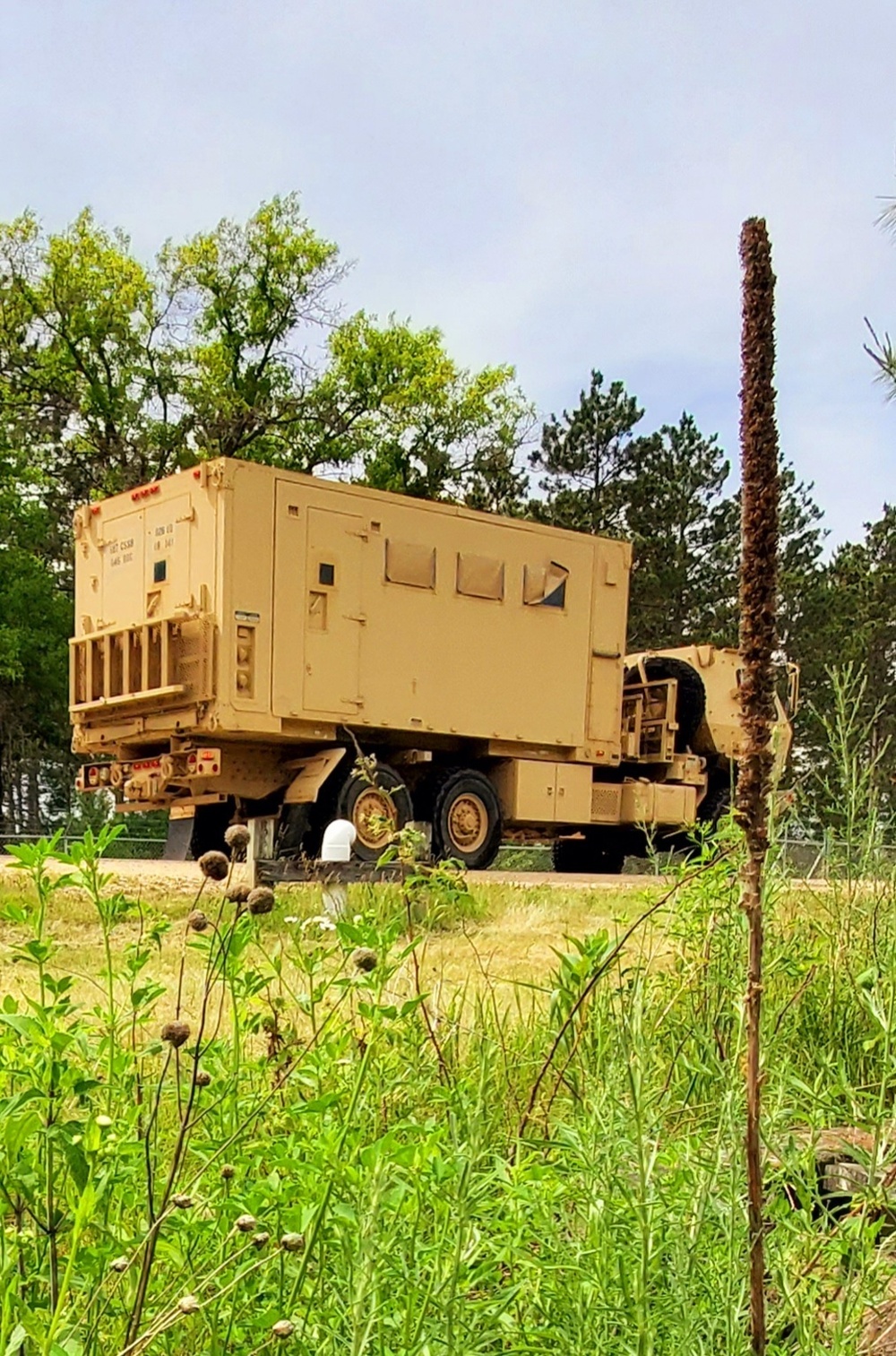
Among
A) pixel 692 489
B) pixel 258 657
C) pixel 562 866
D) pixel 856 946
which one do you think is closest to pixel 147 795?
pixel 258 657

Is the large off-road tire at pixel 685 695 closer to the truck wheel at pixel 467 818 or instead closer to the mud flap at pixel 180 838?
the truck wheel at pixel 467 818

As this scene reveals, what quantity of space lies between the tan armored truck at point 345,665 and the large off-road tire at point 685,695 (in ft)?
1.86

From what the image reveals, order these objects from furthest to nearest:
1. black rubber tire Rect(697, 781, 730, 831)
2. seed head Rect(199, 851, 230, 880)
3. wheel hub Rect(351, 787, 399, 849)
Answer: black rubber tire Rect(697, 781, 730, 831), wheel hub Rect(351, 787, 399, 849), seed head Rect(199, 851, 230, 880)

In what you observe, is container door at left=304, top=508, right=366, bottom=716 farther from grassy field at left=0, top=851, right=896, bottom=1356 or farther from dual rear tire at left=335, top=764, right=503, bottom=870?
grassy field at left=0, top=851, right=896, bottom=1356

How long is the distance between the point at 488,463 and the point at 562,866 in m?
15.1

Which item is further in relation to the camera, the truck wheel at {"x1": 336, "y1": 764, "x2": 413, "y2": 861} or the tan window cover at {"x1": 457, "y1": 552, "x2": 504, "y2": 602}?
the tan window cover at {"x1": 457, "y1": 552, "x2": 504, "y2": 602}

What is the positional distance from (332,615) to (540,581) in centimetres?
280

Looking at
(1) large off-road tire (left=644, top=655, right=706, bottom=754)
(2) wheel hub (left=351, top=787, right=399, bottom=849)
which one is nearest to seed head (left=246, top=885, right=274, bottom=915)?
(2) wheel hub (left=351, top=787, right=399, bottom=849)

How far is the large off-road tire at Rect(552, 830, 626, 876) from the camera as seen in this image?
1711 centimetres

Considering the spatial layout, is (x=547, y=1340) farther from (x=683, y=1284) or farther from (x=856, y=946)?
(x=856, y=946)

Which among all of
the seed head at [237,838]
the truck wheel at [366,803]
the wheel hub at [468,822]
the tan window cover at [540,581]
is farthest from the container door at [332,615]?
the seed head at [237,838]

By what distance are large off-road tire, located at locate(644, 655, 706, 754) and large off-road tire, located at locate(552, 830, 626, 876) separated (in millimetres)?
1731

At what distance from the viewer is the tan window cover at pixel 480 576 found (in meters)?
13.6

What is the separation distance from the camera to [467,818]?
1353cm
